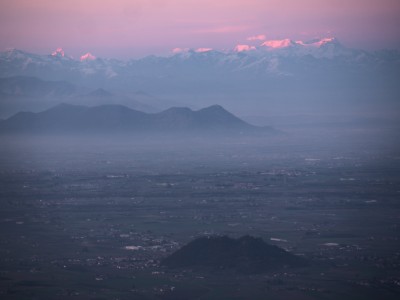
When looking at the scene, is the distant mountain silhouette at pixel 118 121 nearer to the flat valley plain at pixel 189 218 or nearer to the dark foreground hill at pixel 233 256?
the flat valley plain at pixel 189 218

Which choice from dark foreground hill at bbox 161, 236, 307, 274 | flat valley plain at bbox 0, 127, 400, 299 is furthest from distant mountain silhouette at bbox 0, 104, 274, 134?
dark foreground hill at bbox 161, 236, 307, 274

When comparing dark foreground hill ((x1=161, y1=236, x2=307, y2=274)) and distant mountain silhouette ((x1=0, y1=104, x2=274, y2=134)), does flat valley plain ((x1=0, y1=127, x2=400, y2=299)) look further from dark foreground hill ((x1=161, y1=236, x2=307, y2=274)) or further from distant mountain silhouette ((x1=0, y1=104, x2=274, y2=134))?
distant mountain silhouette ((x1=0, y1=104, x2=274, y2=134))

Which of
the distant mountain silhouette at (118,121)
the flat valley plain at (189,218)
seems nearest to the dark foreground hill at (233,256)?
the flat valley plain at (189,218)

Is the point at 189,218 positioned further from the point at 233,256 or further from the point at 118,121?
the point at 118,121

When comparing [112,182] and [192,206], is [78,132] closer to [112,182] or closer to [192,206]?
[112,182]

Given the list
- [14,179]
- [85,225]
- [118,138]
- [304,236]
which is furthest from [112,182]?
[118,138]
